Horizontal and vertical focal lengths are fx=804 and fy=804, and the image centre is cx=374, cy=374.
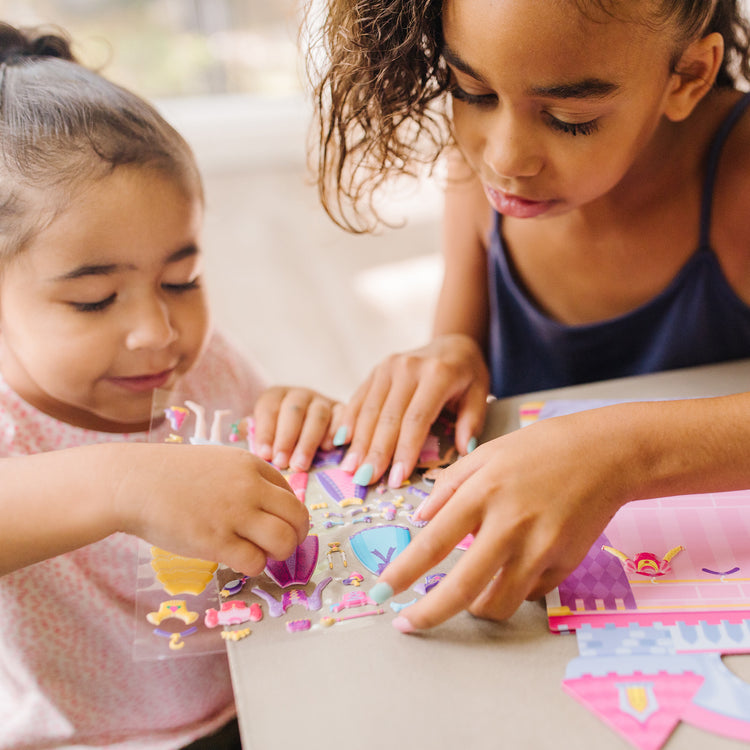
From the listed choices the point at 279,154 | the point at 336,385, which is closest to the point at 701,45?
the point at 336,385

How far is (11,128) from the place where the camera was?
679 millimetres

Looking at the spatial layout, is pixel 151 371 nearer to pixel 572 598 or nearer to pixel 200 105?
pixel 572 598

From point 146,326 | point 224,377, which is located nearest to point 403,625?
point 146,326

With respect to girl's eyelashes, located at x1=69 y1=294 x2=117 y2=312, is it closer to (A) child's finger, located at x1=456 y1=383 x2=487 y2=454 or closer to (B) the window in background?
(A) child's finger, located at x1=456 y1=383 x2=487 y2=454

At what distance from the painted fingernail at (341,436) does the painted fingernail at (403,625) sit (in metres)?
0.24

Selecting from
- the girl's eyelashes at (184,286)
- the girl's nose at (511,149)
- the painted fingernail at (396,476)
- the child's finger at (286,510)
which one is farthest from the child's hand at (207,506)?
the girl's nose at (511,149)

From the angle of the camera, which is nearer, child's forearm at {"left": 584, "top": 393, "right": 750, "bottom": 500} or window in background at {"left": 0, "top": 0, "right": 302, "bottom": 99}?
child's forearm at {"left": 584, "top": 393, "right": 750, "bottom": 500}

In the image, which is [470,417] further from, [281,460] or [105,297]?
[105,297]

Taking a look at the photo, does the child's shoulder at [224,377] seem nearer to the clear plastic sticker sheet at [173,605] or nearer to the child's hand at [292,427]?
the child's hand at [292,427]

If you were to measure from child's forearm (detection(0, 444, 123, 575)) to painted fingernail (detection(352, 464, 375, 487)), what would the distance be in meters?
0.20

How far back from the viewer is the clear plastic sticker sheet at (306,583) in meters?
0.52

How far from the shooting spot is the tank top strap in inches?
34.3

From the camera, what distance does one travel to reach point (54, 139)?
2.25 feet

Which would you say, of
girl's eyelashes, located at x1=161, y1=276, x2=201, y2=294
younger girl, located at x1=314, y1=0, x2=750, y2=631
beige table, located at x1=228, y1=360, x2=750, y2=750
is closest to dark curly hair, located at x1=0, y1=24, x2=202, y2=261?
girl's eyelashes, located at x1=161, y1=276, x2=201, y2=294
